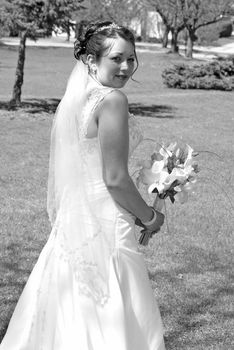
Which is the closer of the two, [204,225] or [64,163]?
[64,163]

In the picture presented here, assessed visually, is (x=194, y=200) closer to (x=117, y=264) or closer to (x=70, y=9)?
(x=117, y=264)

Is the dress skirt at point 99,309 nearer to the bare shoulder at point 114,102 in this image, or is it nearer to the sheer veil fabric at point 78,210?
the sheer veil fabric at point 78,210

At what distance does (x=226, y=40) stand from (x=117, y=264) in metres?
75.2

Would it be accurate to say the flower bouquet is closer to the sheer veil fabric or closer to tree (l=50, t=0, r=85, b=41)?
the sheer veil fabric

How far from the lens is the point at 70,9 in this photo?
1723 centimetres

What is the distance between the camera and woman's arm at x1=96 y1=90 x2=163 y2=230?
334cm

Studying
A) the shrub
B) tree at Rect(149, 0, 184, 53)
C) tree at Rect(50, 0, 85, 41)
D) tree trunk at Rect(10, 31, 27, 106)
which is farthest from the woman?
tree at Rect(149, 0, 184, 53)

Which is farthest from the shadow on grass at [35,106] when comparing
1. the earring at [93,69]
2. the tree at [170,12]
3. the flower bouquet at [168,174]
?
the tree at [170,12]

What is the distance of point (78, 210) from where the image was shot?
3766mm

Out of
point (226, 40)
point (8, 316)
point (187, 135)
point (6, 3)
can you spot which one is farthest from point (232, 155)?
point (226, 40)

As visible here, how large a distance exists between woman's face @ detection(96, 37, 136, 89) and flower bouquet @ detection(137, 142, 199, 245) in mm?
527

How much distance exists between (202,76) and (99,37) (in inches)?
1025

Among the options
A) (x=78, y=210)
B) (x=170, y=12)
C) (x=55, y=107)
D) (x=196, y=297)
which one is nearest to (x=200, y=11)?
(x=170, y=12)

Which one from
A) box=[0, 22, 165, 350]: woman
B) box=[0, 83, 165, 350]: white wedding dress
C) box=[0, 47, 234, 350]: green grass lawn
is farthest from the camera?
box=[0, 47, 234, 350]: green grass lawn
